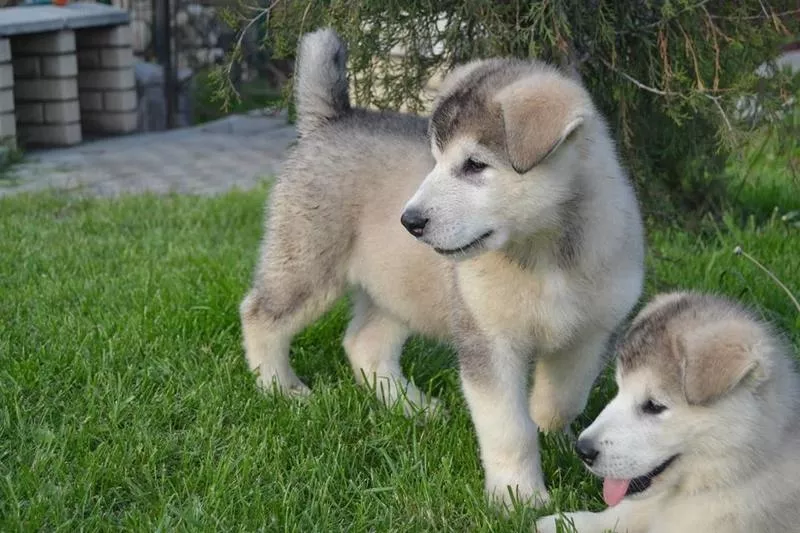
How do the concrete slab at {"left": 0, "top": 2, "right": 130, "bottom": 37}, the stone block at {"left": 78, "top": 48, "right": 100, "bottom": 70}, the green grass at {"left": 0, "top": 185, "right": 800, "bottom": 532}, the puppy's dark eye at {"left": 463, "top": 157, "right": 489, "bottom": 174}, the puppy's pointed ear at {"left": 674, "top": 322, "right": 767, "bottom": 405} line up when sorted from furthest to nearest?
the stone block at {"left": 78, "top": 48, "right": 100, "bottom": 70} < the concrete slab at {"left": 0, "top": 2, "right": 130, "bottom": 37} < the green grass at {"left": 0, "top": 185, "right": 800, "bottom": 532} < the puppy's dark eye at {"left": 463, "top": 157, "right": 489, "bottom": 174} < the puppy's pointed ear at {"left": 674, "top": 322, "right": 767, "bottom": 405}

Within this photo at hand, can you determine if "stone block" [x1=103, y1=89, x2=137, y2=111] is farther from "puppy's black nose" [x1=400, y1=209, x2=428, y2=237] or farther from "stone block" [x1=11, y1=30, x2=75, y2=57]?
"puppy's black nose" [x1=400, y1=209, x2=428, y2=237]

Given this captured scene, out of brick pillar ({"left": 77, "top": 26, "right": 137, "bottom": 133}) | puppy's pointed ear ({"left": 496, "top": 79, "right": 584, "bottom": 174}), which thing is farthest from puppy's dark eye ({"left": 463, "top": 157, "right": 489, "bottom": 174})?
brick pillar ({"left": 77, "top": 26, "right": 137, "bottom": 133})

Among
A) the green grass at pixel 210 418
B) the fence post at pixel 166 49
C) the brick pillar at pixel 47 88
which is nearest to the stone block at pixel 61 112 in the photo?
the brick pillar at pixel 47 88

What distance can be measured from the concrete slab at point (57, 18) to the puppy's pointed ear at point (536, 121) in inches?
307

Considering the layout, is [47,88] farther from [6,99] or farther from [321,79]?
[321,79]

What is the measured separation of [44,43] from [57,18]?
10.8 inches

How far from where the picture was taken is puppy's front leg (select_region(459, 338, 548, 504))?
3.23 meters

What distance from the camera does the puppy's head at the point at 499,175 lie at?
2.96 metres

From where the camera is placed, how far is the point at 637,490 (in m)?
2.88

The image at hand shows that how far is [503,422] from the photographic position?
3225 millimetres

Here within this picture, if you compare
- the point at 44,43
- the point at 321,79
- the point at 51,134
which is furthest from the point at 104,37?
the point at 321,79

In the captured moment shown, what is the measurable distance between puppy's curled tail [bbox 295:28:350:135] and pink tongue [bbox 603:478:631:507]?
1757mm

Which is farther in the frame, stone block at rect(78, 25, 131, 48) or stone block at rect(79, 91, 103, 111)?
stone block at rect(79, 91, 103, 111)

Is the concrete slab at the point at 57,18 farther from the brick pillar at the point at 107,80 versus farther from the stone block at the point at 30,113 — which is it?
the stone block at the point at 30,113
